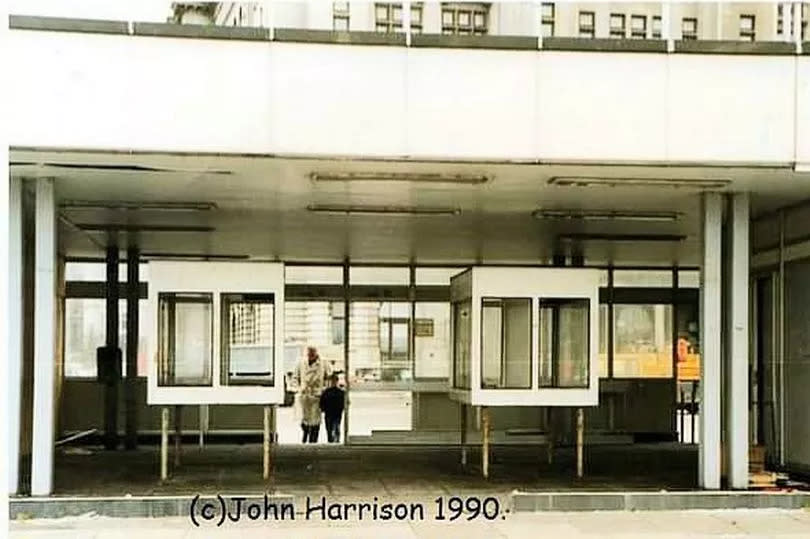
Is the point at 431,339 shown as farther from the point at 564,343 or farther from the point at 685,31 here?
the point at 685,31

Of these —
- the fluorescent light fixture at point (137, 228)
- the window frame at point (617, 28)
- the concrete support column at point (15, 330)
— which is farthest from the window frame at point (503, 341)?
the concrete support column at point (15, 330)

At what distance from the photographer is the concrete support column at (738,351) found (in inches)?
523

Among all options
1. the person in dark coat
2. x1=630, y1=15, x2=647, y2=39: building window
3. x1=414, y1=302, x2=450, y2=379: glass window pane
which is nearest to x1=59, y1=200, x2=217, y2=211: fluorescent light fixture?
x1=630, y1=15, x2=647, y2=39: building window

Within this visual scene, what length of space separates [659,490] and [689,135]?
4.16 m

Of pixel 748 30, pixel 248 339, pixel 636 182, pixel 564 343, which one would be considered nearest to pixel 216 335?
pixel 248 339

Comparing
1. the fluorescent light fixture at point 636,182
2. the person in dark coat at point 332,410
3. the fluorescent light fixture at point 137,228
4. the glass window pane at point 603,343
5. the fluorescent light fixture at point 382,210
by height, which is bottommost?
the person in dark coat at point 332,410

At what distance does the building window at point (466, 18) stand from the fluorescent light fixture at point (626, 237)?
667 centimetres

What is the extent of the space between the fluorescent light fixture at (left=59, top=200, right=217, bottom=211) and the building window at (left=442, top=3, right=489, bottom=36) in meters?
4.29

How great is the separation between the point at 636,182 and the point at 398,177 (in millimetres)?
2539

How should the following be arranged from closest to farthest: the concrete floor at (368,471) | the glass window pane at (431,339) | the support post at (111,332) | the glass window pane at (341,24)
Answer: the glass window pane at (341,24)
the concrete floor at (368,471)
the support post at (111,332)
the glass window pane at (431,339)

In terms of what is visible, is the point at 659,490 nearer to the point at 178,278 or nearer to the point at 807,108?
the point at 807,108

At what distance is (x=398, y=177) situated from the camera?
488 inches

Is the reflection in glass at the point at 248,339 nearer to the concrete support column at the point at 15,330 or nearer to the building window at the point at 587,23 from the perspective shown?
the concrete support column at the point at 15,330

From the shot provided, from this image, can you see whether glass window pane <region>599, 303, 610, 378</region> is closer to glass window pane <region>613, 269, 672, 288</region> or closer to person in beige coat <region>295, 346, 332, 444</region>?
glass window pane <region>613, 269, 672, 288</region>
